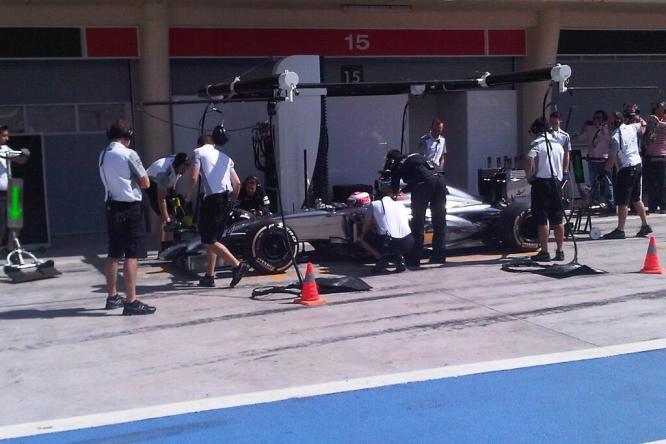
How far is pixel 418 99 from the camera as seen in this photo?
60.9 feet

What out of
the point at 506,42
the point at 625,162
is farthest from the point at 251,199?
the point at 506,42

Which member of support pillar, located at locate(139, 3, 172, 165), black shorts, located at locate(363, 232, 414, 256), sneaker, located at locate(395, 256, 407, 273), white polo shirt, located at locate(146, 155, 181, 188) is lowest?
sneaker, located at locate(395, 256, 407, 273)

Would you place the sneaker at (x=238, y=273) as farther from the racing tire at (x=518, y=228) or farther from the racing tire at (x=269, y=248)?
the racing tire at (x=518, y=228)

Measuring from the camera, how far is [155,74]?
49.9 ft

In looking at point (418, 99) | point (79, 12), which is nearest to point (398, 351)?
point (79, 12)

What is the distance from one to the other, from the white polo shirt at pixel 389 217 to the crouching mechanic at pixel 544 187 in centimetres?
170

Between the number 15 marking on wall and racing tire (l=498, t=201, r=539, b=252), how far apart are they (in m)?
6.39

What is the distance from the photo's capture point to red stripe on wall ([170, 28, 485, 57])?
1593 centimetres

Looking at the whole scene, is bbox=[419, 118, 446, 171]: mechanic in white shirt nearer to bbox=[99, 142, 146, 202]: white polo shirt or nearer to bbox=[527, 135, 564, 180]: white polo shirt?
bbox=[527, 135, 564, 180]: white polo shirt

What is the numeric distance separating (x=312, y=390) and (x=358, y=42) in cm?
1169

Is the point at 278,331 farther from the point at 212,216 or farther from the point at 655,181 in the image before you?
the point at 655,181

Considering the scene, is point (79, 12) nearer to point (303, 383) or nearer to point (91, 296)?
point (91, 296)

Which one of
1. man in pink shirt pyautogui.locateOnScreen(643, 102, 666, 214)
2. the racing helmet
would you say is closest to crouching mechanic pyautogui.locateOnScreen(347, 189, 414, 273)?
the racing helmet

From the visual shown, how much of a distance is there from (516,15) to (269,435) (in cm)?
1429
